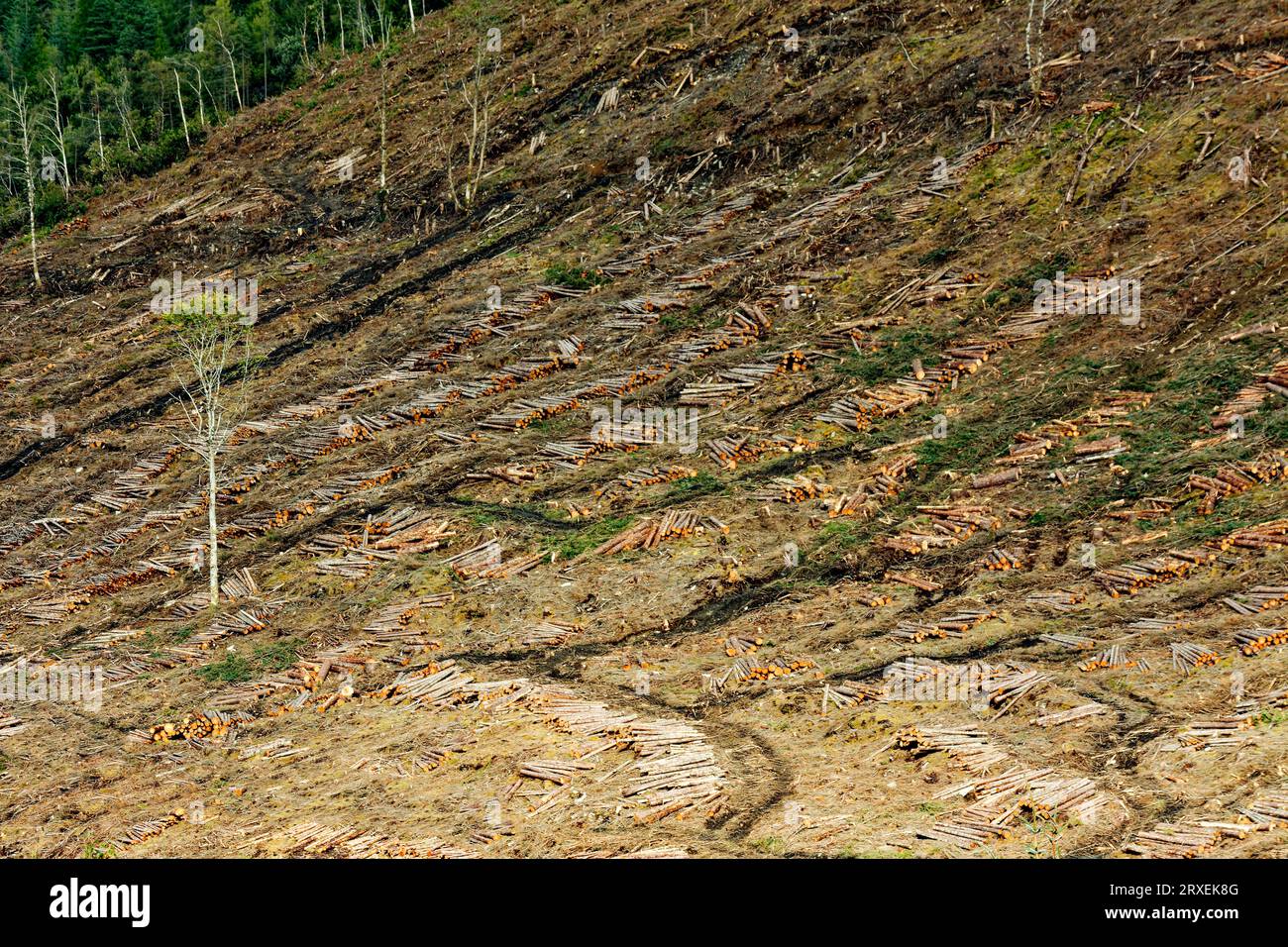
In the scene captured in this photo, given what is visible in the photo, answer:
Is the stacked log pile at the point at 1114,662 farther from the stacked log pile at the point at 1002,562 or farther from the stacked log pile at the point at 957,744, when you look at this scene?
the stacked log pile at the point at 1002,562

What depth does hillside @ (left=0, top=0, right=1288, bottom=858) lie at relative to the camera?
1530 centimetres

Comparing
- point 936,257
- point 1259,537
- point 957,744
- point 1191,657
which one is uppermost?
point 936,257

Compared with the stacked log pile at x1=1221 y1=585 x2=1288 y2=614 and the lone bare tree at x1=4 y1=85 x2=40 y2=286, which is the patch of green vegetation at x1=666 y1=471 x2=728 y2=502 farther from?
the lone bare tree at x1=4 y1=85 x2=40 y2=286

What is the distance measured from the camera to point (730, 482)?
24844mm

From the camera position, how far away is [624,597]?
21.9 m

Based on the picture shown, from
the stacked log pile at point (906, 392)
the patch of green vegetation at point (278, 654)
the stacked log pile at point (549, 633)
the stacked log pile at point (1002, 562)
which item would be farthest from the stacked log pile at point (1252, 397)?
the patch of green vegetation at point (278, 654)

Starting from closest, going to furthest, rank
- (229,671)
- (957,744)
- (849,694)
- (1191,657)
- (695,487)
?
(957,744) → (1191,657) → (849,694) → (229,671) → (695,487)

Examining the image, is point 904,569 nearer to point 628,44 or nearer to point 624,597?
point 624,597

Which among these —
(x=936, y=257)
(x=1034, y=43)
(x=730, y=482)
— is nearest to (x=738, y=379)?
(x=730, y=482)

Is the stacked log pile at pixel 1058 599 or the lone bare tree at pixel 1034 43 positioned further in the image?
the lone bare tree at pixel 1034 43

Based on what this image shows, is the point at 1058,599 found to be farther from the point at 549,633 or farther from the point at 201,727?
the point at 201,727

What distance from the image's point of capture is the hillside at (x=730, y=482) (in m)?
15.3

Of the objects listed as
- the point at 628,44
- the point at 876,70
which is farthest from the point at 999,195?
the point at 628,44

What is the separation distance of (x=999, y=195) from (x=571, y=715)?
2204cm
